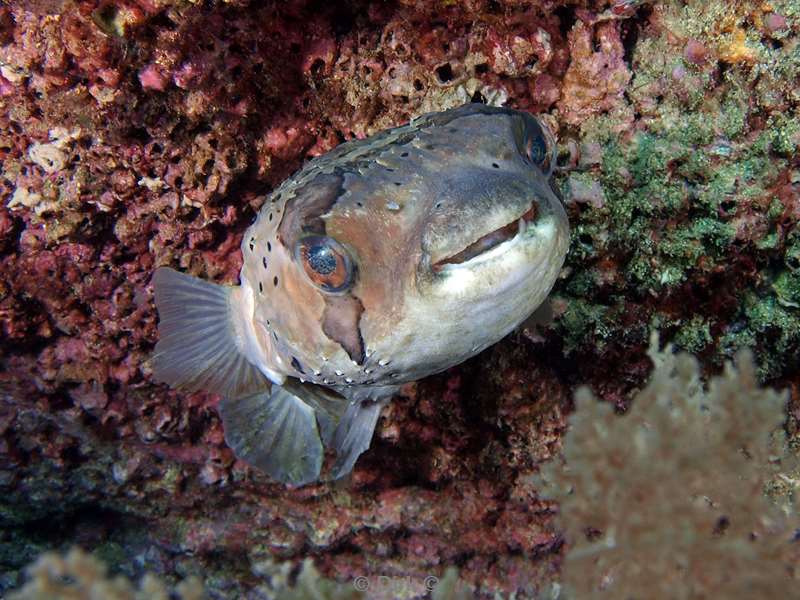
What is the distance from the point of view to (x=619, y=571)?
5.26 feet

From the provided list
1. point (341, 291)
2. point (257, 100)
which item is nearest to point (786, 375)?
point (341, 291)

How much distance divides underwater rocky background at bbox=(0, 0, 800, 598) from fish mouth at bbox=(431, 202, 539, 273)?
2.61 ft

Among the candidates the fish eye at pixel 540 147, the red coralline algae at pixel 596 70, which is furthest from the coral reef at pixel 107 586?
the red coralline algae at pixel 596 70

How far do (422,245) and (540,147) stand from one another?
729mm

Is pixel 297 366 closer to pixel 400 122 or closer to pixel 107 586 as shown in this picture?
pixel 107 586

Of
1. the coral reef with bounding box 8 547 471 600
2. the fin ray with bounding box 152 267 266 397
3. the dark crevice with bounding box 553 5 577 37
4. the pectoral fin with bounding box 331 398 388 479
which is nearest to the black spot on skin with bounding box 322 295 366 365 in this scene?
the coral reef with bounding box 8 547 471 600

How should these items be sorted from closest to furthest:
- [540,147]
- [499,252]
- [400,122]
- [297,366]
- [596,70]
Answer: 1. [499,252]
2. [540,147]
3. [297,366]
4. [596,70]
5. [400,122]

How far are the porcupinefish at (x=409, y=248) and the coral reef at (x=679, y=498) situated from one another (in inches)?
17.7

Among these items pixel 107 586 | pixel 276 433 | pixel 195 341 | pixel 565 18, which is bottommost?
pixel 276 433

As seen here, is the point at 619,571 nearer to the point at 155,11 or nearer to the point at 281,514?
the point at 155,11

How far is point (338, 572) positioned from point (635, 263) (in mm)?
3130

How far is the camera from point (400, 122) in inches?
117

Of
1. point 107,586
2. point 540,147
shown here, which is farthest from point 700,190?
point 107,586

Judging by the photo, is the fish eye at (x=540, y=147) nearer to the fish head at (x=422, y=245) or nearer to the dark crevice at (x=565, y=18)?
the fish head at (x=422, y=245)
